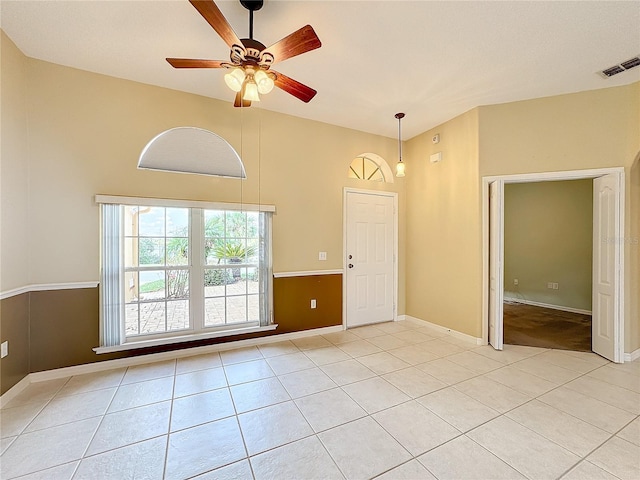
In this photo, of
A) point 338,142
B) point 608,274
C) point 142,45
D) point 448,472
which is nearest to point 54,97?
point 142,45

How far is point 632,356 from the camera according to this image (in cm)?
303

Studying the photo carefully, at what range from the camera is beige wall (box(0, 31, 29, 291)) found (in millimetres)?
2234

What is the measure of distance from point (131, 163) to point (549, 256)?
7.27 meters

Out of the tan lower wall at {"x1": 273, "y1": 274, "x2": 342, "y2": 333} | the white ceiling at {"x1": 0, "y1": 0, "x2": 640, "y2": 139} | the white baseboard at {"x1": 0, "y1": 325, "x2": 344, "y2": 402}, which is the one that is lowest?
the white baseboard at {"x1": 0, "y1": 325, "x2": 344, "y2": 402}

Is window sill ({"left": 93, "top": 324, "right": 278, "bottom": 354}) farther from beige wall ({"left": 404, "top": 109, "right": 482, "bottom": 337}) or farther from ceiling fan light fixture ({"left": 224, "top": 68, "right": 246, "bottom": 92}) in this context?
ceiling fan light fixture ({"left": 224, "top": 68, "right": 246, "bottom": 92})

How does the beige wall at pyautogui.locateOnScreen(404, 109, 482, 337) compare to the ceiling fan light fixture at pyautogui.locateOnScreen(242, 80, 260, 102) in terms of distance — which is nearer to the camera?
the ceiling fan light fixture at pyautogui.locateOnScreen(242, 80, 260, 102)

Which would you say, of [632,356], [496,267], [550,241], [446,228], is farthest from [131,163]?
[550,241]

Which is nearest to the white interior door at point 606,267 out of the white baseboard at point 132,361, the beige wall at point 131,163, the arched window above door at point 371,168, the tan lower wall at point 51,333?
the arched window above door at point 371,168

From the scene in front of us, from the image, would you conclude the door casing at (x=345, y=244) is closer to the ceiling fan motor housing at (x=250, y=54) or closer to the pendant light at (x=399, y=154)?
the pendant light at (x=399, y=154)

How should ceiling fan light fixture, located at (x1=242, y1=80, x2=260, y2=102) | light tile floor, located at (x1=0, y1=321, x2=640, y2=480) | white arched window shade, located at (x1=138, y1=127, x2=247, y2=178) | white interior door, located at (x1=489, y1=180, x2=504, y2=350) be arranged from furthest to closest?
1. white interior door, located at (x1=489, y1=180, x2=504, y2=350)
2. white arched window shade, located at (x1=138, y1=127, x2=247, y2=178)
3. ceiling fan light fixture, located at (x1=242, y1=80, x2=260, y2=102)
4. light tile floor, located at (x1=0, y1=321, x2=640, y2=480)

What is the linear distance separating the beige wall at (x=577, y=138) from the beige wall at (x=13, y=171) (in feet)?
16.2

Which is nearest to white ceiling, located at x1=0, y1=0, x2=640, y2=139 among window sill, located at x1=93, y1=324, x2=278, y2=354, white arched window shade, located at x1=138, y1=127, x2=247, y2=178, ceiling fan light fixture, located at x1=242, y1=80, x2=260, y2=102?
white arched window shade, located at x1=138, y1=127, x2=247, y2=178

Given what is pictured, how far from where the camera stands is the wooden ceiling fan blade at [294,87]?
2.12m

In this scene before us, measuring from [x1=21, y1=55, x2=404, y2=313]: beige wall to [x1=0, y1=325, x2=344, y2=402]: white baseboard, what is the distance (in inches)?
35.3
